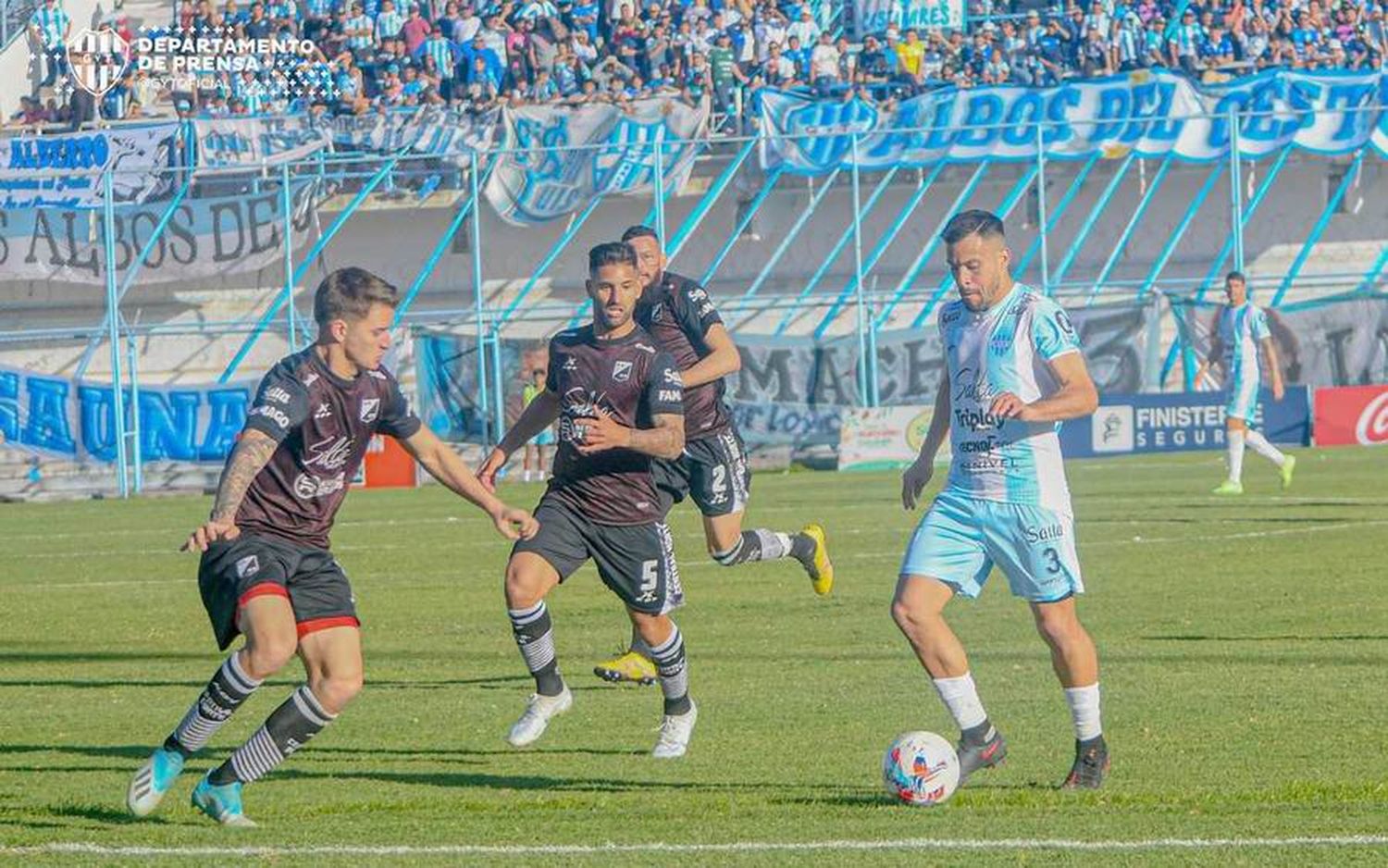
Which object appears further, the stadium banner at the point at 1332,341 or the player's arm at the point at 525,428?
the stadium banner at the point at 1332,341

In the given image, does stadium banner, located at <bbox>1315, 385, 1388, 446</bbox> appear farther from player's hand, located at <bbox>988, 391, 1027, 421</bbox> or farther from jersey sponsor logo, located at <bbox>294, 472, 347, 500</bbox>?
jersey sponsor logo, located at <bbox>294, 472, 347, 500</bbox>

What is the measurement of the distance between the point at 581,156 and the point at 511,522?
2943 cm

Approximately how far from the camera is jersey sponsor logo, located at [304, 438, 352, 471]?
806 centimetres

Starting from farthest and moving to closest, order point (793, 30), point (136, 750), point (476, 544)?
1. point (793, 30)
2. point (476, 544)
3. point (136, 750)

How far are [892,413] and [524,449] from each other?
18.5 feet

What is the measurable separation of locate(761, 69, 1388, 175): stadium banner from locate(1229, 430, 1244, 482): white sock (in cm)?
1313

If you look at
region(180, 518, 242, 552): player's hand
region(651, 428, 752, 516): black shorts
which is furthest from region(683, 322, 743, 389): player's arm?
region(180, 518, 242, 552): player's hand

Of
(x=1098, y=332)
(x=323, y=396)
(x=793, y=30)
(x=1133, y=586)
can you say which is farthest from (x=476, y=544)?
(x=793, y=30)

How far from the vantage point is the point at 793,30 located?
133 feet

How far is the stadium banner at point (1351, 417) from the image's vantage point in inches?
1266

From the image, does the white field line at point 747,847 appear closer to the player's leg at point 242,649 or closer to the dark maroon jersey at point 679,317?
the player's leg at point 242,649

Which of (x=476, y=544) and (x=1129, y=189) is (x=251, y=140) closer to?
(x=1129, y=189)

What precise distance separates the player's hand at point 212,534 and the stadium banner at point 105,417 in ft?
90.7

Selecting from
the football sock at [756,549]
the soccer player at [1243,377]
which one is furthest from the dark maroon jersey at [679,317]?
the soccer player at [1243,377]
